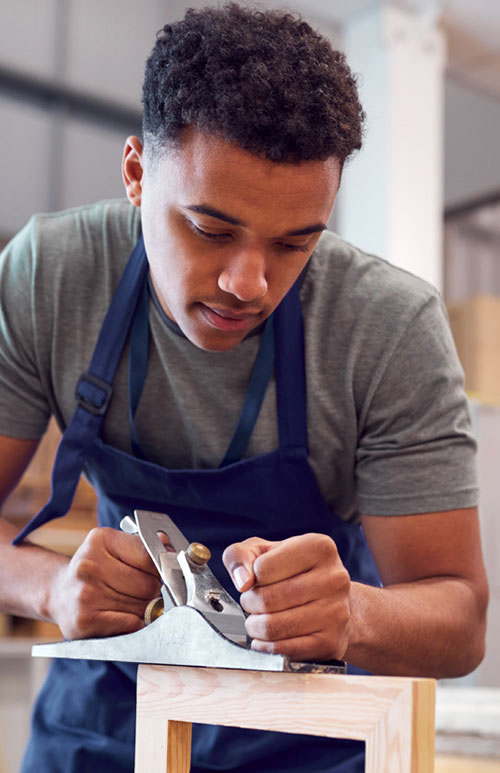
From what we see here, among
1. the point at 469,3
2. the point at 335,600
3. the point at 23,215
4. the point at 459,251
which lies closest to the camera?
the point at 335,600

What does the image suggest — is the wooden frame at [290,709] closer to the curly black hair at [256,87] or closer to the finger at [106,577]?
the finger at [106,577]

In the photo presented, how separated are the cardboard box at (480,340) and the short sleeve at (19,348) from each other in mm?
2906

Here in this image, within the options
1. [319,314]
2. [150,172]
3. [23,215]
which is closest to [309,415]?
[319,314]

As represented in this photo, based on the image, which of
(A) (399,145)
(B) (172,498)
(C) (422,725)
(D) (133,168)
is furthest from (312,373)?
(A) (399,145)

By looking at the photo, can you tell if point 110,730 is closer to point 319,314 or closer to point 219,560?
point 219,560

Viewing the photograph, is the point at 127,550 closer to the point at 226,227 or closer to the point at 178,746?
the point at 178,746

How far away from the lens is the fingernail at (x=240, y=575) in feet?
2.84

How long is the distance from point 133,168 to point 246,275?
0.31 metres

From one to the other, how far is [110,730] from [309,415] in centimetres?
52

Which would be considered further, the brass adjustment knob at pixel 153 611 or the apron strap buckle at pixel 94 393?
the apron strap buckle at pixel 94 393

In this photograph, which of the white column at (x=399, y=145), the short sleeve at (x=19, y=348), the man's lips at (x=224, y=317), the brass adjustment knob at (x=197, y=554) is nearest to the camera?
the brass adjustment knob at (x=197, y=554)

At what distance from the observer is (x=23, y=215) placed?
3812 mm

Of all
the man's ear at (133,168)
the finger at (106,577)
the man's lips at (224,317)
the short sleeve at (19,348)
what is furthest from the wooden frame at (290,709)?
the man's ear at (133,168)

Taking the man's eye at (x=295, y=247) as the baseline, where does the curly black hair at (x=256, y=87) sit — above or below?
above
